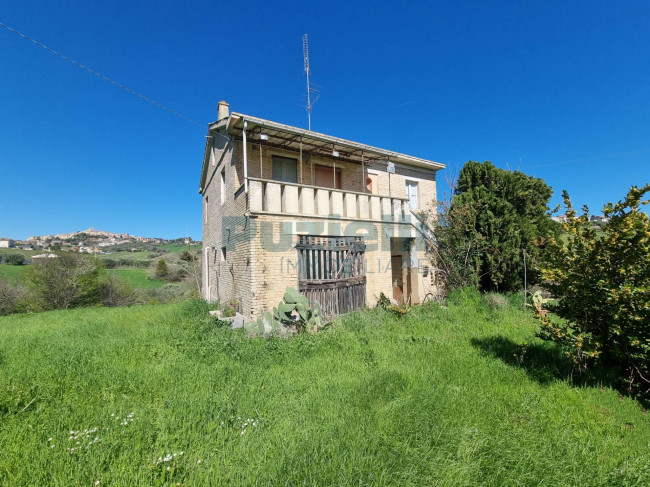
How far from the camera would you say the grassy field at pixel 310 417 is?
2.15m

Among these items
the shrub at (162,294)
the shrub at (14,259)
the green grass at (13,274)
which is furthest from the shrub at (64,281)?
the shrub at (14,259)

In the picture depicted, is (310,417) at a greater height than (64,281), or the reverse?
(64,281)

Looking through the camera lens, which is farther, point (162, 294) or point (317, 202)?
point (162, 294)

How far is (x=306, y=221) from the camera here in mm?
8266

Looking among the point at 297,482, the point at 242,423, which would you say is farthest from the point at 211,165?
the point at 297,482

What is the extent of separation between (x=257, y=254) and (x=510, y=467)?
6.43m

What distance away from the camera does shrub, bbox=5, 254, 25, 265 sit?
2745cm

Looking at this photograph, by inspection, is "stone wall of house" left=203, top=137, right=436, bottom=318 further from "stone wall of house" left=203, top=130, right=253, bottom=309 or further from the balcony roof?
the balcony roof

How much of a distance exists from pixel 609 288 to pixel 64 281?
23069mm

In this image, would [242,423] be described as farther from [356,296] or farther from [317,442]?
[356,296]

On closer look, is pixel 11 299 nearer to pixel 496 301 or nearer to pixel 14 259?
pixel 14 259

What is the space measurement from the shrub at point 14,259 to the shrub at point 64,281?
1741cm

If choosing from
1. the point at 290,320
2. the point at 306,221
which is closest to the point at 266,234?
the point at 306,221

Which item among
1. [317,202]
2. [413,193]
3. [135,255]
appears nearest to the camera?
[317,202]
